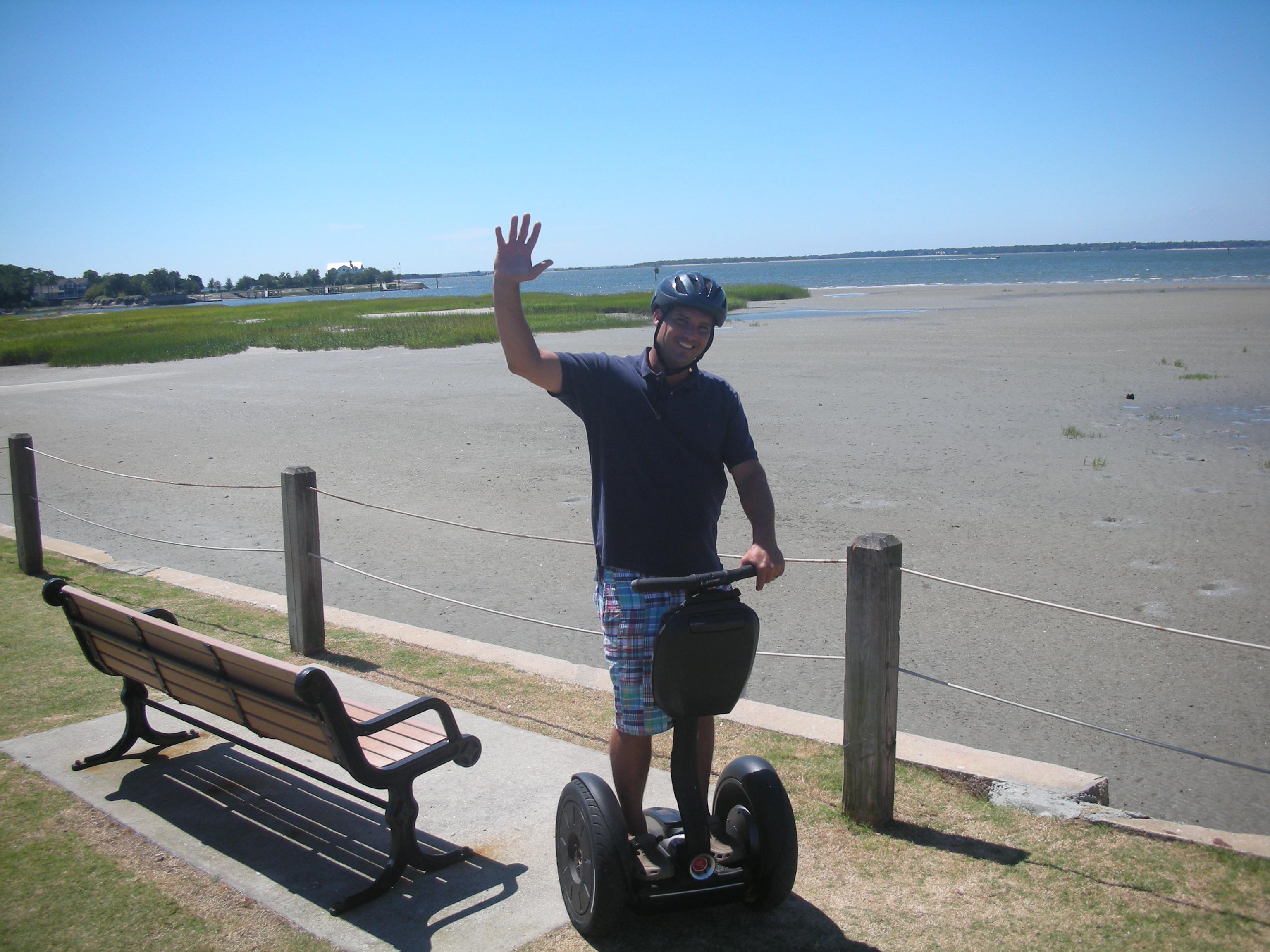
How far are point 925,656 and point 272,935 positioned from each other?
4242 millimetres

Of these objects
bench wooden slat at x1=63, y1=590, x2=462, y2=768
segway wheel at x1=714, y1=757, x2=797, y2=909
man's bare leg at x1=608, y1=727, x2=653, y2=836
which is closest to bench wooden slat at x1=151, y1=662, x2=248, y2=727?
bench wooden slat at x1=63, y1=590, x2=462, y2=768

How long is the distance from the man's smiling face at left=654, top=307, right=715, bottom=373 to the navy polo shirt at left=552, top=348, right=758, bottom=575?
81 millimetres

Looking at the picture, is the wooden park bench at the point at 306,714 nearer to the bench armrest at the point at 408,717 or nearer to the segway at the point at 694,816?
the bench armrest at the point at 408,717

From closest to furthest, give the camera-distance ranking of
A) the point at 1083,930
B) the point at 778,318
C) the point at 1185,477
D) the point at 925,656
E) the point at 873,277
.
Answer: the point at 1083,930 → the point at 925,656 → the point at 1185,477 → the point at 778,318 → the point at 873,277

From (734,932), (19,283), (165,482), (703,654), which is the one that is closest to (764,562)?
(703,654)

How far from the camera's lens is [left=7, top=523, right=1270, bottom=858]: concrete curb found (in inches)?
148

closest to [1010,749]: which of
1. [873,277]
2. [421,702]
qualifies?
[421,702]

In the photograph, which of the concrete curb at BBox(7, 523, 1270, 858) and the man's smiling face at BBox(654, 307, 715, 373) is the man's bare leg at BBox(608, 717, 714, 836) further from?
the concrete curb at BBox(7, 523, 1270, 858)

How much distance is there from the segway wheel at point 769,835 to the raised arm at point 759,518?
601mm

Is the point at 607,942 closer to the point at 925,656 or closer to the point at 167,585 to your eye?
A: the point at 925,656

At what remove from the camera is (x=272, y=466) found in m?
13.3

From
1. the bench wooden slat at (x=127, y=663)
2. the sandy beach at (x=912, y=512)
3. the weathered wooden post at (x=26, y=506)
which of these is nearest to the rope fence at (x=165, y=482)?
the weathered wooden post at (x=26, y=506)

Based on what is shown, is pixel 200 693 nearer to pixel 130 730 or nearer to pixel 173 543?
pixel 130 730

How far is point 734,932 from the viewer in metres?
3.12
